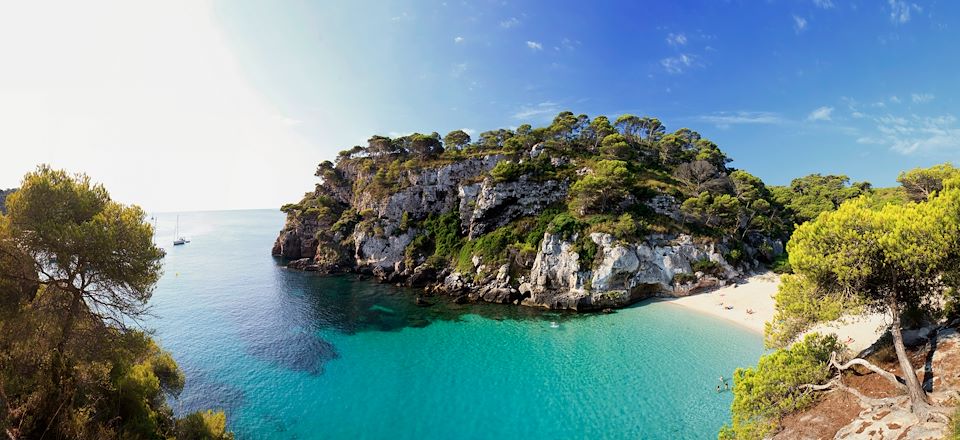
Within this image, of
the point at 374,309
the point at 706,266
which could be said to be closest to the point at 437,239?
the point at 374,309

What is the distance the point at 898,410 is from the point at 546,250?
31073mm

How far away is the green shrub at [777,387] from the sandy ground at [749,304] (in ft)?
61.0

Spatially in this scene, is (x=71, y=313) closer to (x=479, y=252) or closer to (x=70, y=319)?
(x=70, y=319)

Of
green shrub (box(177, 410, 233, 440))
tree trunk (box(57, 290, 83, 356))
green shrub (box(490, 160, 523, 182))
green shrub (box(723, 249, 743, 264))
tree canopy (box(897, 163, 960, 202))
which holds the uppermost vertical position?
green shrub (box(490, 160, 523, 182))

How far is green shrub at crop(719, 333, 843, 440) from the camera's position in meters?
10.6

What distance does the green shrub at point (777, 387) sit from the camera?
10594 millimetres

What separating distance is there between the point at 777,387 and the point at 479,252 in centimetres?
3561

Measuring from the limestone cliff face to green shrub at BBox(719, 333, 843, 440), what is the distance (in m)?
23.5

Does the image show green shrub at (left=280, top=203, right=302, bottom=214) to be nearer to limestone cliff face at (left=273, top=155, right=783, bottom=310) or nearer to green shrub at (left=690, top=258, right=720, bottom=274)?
limestone cliff face at (left=273, top=155, right=783, bottom=310)

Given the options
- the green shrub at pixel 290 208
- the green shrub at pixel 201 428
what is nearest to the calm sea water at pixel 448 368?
the green shrub at pixel 201 428

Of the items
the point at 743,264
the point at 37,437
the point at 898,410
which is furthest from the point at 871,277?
the point at 743,264

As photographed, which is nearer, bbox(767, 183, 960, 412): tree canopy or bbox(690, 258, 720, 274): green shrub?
bbox(767, 183, 960, 412): tree canopy

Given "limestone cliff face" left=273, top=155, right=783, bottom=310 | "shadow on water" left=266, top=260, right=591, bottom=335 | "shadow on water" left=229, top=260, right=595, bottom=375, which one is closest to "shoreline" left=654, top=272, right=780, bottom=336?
"limestone cliff face" left=273, top=155, right=783, bottom=310

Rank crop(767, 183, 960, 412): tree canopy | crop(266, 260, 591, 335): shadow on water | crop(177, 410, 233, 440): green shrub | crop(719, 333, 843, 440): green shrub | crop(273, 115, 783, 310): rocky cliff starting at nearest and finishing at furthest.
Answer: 1. crop(767, 183, 960, 412): tree canopy
2. crop(719, 333, 843, 440): green shrub
3. crop(177, 410, 233, 440): green shrub
4. crop(266, 260, 591, 335): shadow on water
5. crop(273, 115, 783, 310): rocky cliff
